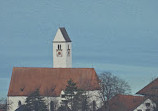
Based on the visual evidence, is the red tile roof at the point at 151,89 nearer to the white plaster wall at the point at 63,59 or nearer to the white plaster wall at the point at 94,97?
the white plaster wall at the point at 94,97

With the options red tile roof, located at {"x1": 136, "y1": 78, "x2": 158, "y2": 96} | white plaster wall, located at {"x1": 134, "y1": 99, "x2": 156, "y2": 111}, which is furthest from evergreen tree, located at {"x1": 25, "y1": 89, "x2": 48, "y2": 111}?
white plaster wall, located at {"x1": 134, "y1": 99, "x2": 156, "y2": 111}

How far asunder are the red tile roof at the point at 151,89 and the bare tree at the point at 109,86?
9.23ft

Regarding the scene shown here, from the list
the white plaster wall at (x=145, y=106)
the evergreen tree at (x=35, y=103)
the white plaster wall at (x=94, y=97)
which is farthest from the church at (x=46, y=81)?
the white plaster wall at (x=145, y=106)

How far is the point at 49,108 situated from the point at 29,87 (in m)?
3.99

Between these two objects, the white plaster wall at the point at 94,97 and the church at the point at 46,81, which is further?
the church at the point at 46,81

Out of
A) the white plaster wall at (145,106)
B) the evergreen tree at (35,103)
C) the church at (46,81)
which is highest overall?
the church at (46,81)

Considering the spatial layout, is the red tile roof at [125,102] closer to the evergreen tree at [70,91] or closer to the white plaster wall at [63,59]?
the evergreen tree at [70,91]

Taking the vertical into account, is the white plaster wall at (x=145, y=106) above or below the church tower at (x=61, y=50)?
below

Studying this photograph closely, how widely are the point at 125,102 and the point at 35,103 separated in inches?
429

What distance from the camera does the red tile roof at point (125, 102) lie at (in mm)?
87312

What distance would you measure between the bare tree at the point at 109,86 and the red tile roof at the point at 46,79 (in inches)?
381

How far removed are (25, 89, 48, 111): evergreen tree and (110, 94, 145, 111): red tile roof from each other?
903cm

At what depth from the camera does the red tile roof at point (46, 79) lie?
317 feet

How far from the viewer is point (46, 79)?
98125mm
